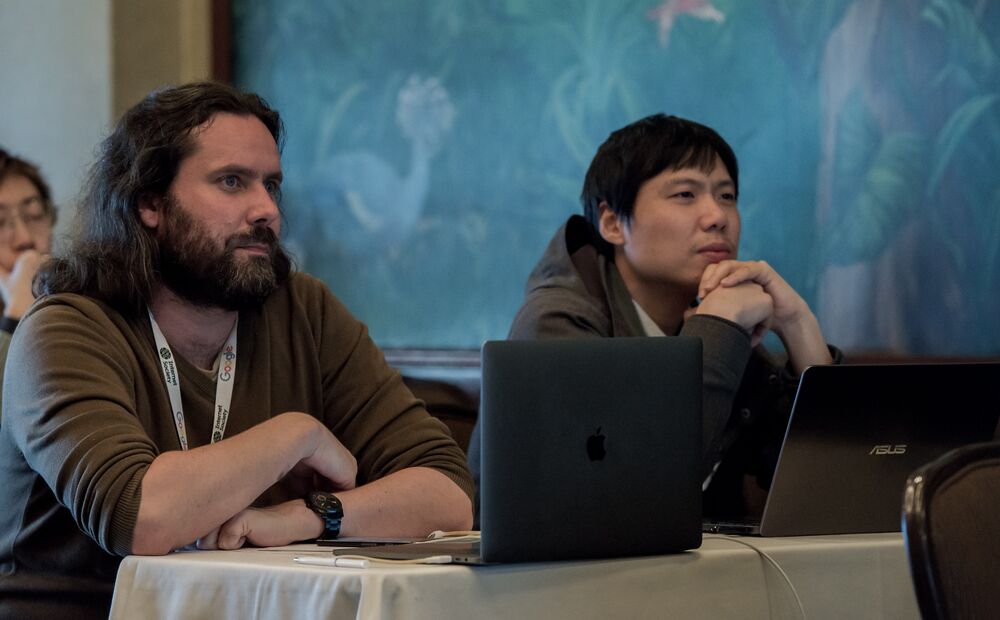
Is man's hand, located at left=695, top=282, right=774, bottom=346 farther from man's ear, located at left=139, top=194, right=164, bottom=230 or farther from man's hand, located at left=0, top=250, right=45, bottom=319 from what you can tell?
man's hand, located at left=0, top=250, right=45, bottom=319

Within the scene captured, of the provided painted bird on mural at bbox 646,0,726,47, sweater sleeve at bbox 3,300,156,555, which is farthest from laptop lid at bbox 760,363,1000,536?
painted bird on mural at bbox 646,0,726,47

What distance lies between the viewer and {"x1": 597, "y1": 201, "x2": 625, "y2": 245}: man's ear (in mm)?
2670

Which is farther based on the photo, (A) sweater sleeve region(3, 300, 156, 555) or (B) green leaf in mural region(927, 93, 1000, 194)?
(B) green leaf in mural region(927, 93, 1000, 194)

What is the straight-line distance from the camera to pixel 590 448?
1507mm

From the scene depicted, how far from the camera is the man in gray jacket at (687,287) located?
93.4 inches

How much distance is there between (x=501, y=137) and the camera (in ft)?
11.3

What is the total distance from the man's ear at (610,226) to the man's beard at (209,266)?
79 centimetres


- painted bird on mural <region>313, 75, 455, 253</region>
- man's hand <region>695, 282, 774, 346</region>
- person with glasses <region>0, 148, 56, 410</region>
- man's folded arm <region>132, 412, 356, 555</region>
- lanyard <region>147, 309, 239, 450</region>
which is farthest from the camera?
person with glasses <region>0, 148, 56, 410</region>

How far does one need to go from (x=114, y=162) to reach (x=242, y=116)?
239 millimetres

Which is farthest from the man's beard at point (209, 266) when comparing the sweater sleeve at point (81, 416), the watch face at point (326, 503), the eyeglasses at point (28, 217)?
the eyeglasses at point (28, 217)

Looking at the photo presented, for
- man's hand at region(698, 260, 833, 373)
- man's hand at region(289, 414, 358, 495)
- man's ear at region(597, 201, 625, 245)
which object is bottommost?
man's hand at region(289, 414, 358, 495)

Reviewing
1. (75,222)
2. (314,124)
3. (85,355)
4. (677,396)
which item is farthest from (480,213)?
(677,396)

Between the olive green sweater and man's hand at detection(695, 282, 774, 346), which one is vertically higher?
man's hand at detection(695, 282, 774, 346)

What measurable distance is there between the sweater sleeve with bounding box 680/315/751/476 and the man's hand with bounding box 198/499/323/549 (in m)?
0.75
